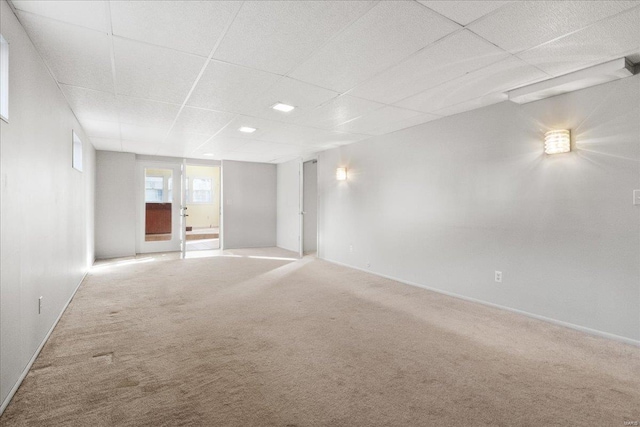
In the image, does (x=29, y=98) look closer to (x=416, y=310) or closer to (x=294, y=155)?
(x=416, y=310)

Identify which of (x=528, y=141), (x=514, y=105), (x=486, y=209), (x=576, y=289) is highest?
(x=514, y=105)

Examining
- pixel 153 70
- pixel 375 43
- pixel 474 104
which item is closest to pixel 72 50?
pixel 153 70

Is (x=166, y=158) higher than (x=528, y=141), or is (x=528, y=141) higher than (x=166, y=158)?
(x=166, y=158)

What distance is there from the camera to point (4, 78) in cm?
176

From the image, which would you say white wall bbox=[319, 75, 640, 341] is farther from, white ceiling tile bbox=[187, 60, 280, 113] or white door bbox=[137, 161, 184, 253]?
white door bbox=[137, 161, 184, 253]

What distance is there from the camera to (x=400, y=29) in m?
2.05

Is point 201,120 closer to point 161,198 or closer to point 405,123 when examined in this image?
point 405,123

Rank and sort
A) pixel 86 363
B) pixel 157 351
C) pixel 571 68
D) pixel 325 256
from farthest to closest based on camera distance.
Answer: pixel 325 256 < pixel 571 68 < pixel 157 351 < pixel 86 363

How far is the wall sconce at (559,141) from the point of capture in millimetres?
2920

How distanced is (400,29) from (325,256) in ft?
16.4

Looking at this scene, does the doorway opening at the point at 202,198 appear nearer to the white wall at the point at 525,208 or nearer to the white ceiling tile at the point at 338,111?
the white ceiling tile at the point at 338,111

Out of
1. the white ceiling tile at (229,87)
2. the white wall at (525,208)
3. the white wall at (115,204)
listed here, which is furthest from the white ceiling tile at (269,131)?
the white wall at (115,204)

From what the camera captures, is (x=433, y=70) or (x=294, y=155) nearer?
(x=433, y=70)

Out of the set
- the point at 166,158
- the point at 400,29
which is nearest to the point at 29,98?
the point at 400,29
